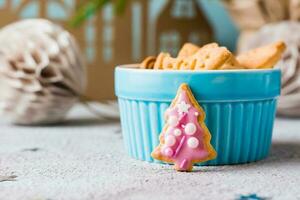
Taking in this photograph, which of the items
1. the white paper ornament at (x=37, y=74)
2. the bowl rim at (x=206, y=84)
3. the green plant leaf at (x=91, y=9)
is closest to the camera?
the bowl rim at (x=206, y=84)

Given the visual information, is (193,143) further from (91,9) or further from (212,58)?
(91,9)

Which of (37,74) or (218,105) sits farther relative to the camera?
(37,74)

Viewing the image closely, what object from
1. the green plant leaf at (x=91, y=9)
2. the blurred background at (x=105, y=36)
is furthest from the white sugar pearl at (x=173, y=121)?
the green plant leaf at (x=91, y=9)

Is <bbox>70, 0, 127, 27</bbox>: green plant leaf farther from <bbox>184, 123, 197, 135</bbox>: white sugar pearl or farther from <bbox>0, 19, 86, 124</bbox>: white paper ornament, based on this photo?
<bbox>184, 123, 197, 135</bbox>: white sugar pearl

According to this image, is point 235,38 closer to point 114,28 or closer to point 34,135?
point 114,28

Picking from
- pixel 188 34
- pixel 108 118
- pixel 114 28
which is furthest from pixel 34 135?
pixel 188 34

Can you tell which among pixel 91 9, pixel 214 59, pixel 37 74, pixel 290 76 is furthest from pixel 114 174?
pixel 91 9

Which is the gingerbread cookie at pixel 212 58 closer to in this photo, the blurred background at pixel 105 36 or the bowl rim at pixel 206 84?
the bowl rim at pixel 206 84
